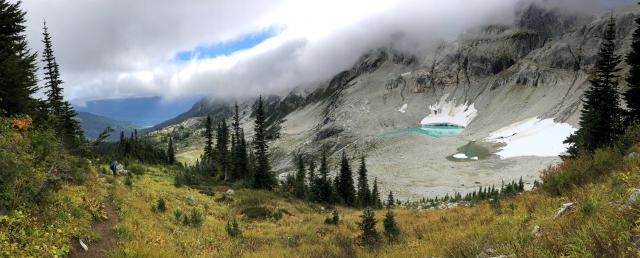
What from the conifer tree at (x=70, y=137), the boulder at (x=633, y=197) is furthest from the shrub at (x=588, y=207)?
the conifer tree at (x=70, y=137)

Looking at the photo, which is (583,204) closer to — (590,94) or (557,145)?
(590,94)

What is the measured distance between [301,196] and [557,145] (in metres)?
109

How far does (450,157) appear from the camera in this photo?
139625 millimetres

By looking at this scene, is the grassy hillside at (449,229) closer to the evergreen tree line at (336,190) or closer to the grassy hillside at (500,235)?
the grassy hillside at (500,235)

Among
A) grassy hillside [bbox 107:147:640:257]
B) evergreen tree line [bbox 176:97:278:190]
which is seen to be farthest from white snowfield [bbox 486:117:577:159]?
grassy hillside [bbox 107:147:640:257]

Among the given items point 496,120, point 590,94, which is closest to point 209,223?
point 590,94

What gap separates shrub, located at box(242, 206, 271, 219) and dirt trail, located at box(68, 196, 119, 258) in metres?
13.5

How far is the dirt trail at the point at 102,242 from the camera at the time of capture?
9352 mm

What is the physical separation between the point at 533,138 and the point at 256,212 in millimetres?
142206

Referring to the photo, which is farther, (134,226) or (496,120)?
(496,120)

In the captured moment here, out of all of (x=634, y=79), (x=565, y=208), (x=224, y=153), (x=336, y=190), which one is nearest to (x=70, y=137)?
(x=565, y=208)

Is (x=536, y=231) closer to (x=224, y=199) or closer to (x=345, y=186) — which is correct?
(x=224, y=199)

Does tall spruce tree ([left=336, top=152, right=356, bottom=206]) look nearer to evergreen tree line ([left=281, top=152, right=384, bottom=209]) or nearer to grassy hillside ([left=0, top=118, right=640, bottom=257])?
evergreen tree line ([left=281, top=152, right=384, bottom=209])

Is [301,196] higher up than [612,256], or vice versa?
[612,256]
